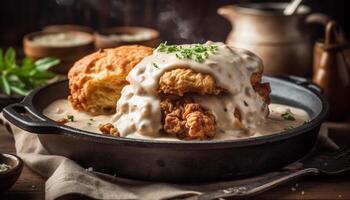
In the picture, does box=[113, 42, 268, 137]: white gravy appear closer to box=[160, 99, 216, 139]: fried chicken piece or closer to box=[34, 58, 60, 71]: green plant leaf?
box=[160, 99, 216, 139]: fried chicken piece

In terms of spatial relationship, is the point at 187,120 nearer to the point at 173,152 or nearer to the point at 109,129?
the point at 173,152

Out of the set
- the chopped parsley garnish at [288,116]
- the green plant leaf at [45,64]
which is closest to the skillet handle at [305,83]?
the chopped parsley garnish at [288,116]

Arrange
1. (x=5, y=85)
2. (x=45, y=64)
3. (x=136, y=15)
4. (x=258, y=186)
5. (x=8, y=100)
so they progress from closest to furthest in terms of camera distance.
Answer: (x=258, y=186) < (x=8, y=100) < (x=5, y=85) < (x=45, y=64) < (x=136, y=15)

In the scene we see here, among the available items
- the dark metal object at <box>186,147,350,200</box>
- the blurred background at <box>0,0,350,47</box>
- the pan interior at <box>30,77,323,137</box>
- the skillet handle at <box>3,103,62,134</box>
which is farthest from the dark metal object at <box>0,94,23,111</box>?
the blurred background at <box>0,0,350,47</box>

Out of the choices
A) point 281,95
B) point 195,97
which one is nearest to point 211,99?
point 195,97

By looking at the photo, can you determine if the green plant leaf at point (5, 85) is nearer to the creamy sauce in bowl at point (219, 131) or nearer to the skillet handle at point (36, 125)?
the creamy sauce in bowl at point (219, 131)

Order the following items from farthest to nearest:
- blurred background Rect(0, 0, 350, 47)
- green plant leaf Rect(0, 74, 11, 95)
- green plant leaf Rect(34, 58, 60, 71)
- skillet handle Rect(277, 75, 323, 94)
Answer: blurred background Rect(0, 0, 350, 47) < green plant leaf Rect(34, 58, 60, 71) < green plant leaf Rect(0, 74, 11, 95) < skillet handle Rect(277, 75, 323, 94)
